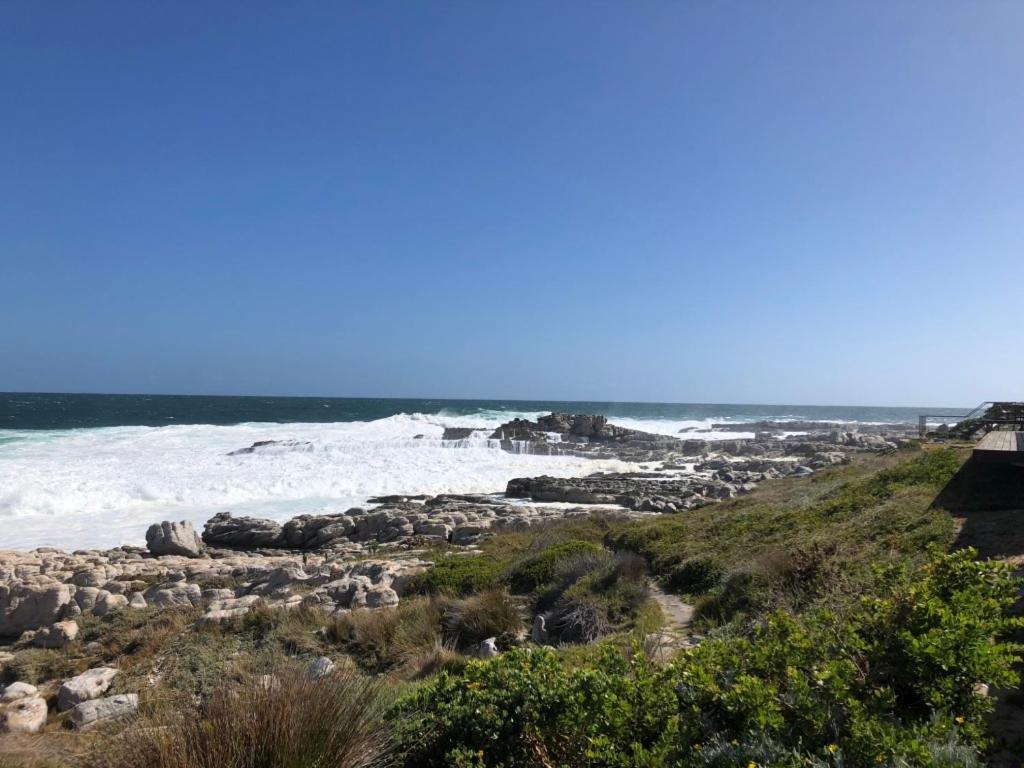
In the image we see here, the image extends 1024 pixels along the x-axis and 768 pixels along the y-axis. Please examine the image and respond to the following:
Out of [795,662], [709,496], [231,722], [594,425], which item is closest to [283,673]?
[231,722]

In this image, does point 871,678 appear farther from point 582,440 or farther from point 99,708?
point 582,440

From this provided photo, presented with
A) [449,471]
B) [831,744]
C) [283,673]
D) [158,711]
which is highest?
[831,744]

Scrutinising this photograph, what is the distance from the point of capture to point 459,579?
37.4ft

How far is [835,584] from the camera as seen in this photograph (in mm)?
7020

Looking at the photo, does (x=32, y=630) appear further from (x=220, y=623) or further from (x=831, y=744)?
(x=831, y=744)

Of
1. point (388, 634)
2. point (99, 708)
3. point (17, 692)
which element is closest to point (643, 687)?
point (388, 634)

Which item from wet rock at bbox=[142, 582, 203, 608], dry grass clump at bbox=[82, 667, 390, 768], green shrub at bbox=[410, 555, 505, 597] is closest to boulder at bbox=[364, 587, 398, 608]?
green shrub at bbox=[410, 555, 505, 597]

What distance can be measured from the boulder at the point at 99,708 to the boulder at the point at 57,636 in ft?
12.5

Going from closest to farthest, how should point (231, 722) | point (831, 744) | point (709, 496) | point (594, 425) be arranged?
1. point (831, 744)
2. point (231, 722)
3. point (709, 496)
4. point (594, 425)

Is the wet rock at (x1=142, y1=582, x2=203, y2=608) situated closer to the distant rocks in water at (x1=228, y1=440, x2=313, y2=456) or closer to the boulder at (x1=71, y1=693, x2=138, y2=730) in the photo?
the boulder at (x1=71, y1=693, x2=138, y2=730)

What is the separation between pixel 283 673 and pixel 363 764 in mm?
886

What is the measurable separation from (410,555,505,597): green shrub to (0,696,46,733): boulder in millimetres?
5722

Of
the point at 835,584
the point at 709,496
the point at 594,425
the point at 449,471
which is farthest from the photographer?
the point at 594,425

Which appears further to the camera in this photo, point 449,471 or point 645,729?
point 449,471
